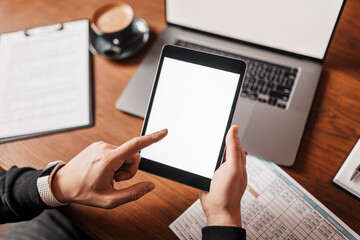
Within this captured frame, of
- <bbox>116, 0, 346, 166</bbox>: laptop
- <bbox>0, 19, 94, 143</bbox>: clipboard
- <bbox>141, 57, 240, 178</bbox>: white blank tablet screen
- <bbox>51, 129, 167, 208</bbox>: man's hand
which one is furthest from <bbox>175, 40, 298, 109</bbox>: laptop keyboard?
<bbox>0, 19, 94, 143</bbox>: clipboard

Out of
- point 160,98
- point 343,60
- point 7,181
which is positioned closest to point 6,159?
point 7,181

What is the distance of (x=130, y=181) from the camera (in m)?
0.66

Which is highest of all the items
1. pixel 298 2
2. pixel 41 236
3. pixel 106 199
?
pixel 298 2

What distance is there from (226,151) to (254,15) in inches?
14.1

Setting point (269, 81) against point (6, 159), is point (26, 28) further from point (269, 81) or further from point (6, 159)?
point (269, 81)

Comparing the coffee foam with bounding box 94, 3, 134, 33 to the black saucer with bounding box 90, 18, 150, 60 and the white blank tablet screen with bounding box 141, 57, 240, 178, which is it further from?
the white blank tablet screen with bounding box 141, 57, 240, 178

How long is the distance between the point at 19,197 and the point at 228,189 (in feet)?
1.39

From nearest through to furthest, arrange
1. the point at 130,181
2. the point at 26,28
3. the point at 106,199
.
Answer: the point at 106,199
the point at 130,181
the point at 26,28

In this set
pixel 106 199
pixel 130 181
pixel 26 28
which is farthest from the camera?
pixel 26 28

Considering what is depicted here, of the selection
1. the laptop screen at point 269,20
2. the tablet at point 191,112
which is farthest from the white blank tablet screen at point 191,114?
the laptop screen at point 269,20

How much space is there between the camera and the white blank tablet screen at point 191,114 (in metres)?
0.59

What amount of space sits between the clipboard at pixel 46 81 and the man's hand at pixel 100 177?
189mm

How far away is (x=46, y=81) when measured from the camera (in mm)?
796

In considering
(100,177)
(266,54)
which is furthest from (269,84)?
(100,177)
